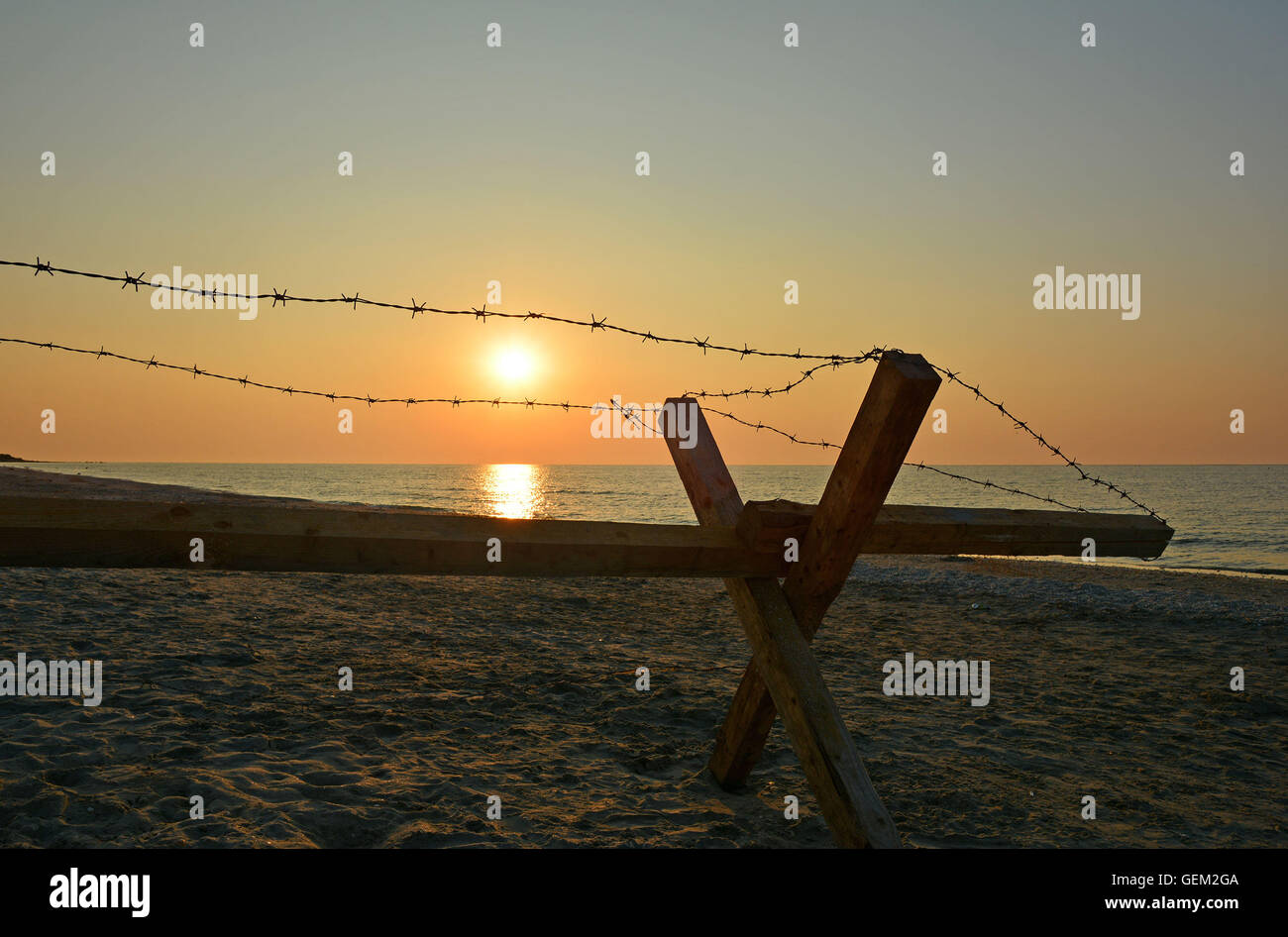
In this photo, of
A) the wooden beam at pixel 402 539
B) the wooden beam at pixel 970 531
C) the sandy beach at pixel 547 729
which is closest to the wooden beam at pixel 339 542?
the wooden beam at pixel 402 539

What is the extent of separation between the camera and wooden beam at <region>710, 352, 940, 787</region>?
2963mm

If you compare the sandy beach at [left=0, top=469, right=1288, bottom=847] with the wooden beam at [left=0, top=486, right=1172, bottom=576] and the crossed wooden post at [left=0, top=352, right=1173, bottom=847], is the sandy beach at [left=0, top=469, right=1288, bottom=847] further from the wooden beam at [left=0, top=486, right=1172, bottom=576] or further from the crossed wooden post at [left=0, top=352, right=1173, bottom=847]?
the wooden beam at [left=0, top=486, right=1172, bottom=576]

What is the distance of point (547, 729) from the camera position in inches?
207

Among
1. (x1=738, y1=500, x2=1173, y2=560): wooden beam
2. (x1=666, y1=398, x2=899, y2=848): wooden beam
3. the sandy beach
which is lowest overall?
the sandy beach

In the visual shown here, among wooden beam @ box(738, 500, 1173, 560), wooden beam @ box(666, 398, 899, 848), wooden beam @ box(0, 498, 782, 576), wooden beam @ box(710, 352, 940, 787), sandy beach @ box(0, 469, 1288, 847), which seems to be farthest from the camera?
sandy beach @ box(0, 469, 1288, 847)

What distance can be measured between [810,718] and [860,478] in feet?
3.34

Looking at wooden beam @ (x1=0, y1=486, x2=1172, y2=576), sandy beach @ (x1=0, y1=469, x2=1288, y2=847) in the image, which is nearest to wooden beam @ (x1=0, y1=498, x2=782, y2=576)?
wooden beam @ (x1=0, y1=486, x2=1172, y2=576)

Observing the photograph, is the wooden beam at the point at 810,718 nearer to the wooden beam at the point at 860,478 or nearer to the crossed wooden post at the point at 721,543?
the crossed wooden post at the point at 721,543

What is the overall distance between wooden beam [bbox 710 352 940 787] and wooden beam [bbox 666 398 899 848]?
141 mm

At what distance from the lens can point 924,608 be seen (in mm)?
11820

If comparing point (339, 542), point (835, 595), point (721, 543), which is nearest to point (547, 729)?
point (721, 543)

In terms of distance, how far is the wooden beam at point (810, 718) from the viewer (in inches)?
110

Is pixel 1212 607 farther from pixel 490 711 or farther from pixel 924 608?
pixel 490 711

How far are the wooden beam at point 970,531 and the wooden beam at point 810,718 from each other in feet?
0.93
